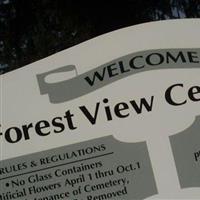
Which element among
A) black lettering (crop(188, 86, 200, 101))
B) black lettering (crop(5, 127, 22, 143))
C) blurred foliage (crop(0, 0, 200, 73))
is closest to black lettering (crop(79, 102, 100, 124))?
black lettering (crop(5, 127, 22, 143))

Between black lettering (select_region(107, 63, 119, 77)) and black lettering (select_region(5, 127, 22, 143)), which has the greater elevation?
black lettering (select_region(107, 63, 119, 77))

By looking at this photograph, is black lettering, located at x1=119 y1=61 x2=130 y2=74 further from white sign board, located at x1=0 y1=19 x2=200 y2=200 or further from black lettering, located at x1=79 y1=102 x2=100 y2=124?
black lettering, located at x1=79 y1=102 x2=100 y2=124

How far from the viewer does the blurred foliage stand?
738cm

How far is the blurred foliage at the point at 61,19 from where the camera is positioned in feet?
24.2

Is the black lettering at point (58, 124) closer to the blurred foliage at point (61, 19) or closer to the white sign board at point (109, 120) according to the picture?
the white sign board at point (109, 120)

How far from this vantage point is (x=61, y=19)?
7883 mm

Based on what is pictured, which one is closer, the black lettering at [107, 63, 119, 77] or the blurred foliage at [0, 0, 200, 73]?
the black lettering at [107, 63, 119, 77]

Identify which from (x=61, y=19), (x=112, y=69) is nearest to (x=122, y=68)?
(x=112, y=69)

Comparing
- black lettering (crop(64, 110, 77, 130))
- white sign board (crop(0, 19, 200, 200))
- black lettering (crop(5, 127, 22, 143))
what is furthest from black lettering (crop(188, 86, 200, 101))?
black lettering (crop(5, 127, 22, 143))

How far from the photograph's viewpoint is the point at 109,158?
3.98m

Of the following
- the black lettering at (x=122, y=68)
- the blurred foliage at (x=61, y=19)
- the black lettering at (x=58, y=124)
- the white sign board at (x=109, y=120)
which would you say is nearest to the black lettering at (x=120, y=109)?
the white sign board at (x=109, y=120)

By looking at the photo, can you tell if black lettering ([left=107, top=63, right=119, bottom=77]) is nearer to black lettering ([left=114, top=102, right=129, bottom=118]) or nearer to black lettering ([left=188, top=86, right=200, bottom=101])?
black lettering ([left=114, top=102, right=129, bottom=118])

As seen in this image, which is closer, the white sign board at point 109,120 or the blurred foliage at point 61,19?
the white sign board at point 109,120

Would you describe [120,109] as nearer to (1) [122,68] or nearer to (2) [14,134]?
(1) [122,68]
